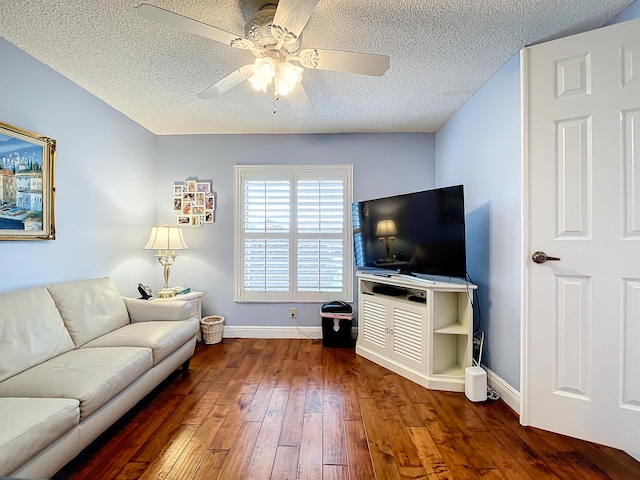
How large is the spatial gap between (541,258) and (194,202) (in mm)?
3380

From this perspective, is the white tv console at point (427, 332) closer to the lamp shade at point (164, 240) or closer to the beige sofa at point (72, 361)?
the beige sofa at point (72, 361)

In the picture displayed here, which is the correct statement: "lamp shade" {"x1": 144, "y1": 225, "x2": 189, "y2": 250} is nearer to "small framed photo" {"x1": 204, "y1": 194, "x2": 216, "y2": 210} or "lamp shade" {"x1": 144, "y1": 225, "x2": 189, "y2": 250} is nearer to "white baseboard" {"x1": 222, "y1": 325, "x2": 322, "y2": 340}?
"small framed photo" {"x1": 204, "y1": 194, "x2": 216, "y2": 210}

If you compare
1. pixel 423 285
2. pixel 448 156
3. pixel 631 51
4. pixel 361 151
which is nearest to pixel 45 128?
pixel 361 151

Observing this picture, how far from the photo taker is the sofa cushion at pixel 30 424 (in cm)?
109

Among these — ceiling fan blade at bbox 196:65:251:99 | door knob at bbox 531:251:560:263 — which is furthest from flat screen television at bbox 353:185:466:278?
ceiling fan blade at bbox 196:65:251:99

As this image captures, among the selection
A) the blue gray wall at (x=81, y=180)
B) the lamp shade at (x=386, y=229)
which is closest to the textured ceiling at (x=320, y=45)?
the blue gray wall at (x=81, y=180)

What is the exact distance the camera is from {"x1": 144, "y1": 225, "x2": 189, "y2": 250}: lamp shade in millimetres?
3090

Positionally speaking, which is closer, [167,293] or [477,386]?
[477,386]

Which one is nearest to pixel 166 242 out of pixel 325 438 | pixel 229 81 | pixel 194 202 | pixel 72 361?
pixel 194 202

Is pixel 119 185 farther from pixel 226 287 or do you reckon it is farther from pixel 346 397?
pixel 346 397

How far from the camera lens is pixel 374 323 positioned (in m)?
2.89

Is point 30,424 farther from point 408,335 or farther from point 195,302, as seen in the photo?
point 408,335

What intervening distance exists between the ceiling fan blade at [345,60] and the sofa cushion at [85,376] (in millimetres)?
2049

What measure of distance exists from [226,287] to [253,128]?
1882mm
